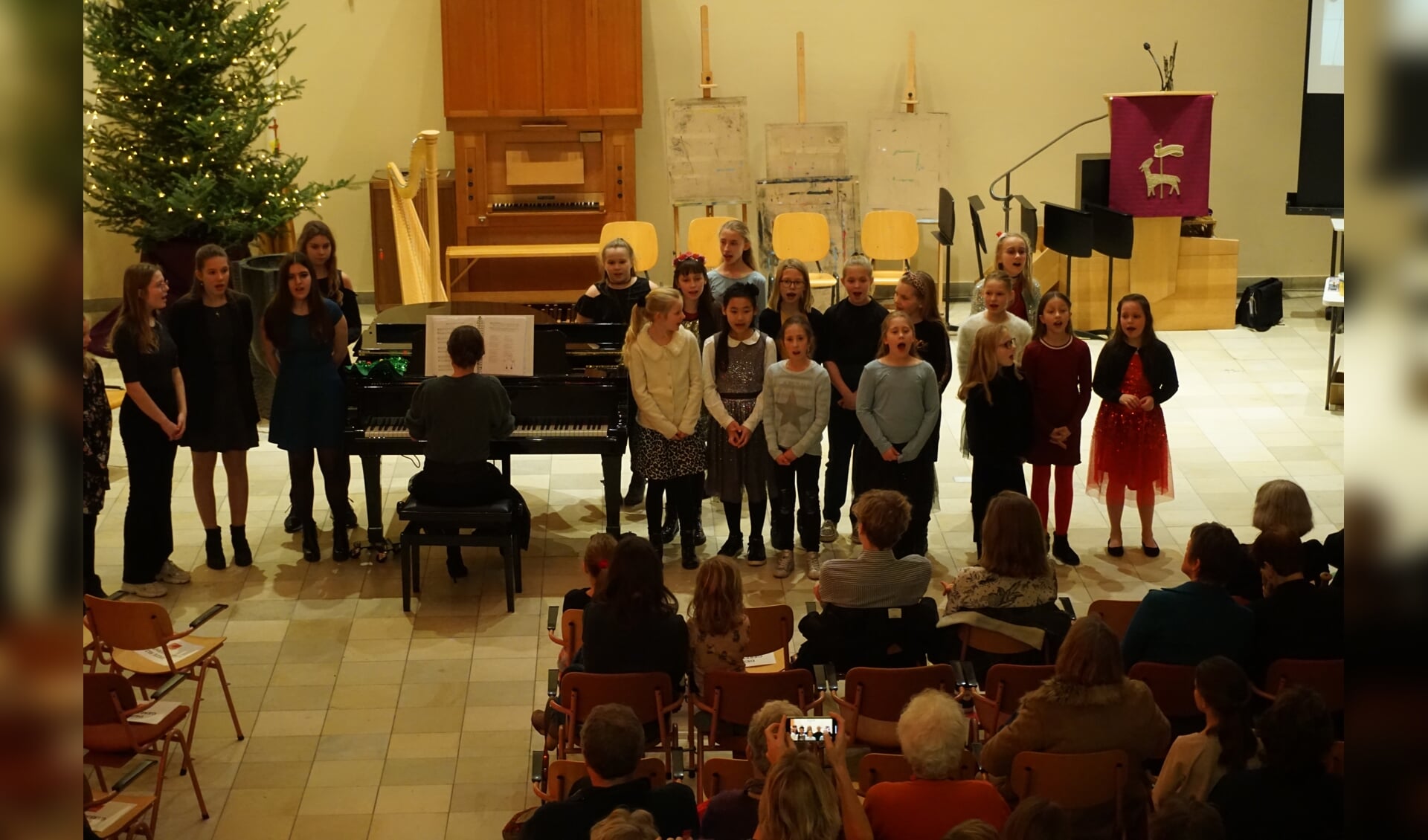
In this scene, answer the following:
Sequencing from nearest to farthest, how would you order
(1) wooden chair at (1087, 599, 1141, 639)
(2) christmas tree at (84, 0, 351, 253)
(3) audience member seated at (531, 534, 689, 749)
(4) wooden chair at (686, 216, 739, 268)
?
(3) audience member seated at (531, 534, 689, 749) < (1) wooden chair at (1087, 599, 1141, 639) < (2) christmas tree at (84, 0, 351, 253) < (4) wooden chair at (686, 216, 739, 268)

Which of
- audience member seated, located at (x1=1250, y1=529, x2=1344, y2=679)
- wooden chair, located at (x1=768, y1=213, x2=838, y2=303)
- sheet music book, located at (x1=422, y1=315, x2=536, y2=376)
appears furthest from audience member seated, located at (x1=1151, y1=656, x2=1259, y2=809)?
wooden chair, located at (x1=768, y1=213, x2=838, y2=303)

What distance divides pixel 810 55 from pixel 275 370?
22.2 feet

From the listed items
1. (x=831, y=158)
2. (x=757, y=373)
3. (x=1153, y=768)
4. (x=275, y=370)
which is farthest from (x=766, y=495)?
(x=831, y=158)

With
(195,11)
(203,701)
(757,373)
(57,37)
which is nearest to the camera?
(57,37)

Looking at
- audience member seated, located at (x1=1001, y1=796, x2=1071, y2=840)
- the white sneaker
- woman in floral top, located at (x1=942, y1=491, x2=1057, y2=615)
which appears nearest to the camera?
audience member seated, located at (x1=1001, y1=796, x2=1071, y2=840)

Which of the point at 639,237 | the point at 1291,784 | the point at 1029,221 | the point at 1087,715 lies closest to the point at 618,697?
the point at 1087,715

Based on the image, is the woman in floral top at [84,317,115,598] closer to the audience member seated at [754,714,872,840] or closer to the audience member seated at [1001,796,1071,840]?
the audience member seated at [754,714,872,840]

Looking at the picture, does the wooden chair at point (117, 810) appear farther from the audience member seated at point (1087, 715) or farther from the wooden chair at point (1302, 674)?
the wooden chair at point (1302, 674)

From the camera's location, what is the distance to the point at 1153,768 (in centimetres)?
411

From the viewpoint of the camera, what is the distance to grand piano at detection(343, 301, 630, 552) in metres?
6.46

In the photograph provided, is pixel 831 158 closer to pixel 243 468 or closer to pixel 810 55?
pixel 810 55

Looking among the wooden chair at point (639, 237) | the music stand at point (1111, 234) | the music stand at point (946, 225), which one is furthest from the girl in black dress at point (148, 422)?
the music stand at point (1111, 234)

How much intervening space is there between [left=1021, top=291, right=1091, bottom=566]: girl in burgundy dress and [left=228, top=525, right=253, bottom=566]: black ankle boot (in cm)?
371

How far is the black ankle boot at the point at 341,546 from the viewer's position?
687 cm
